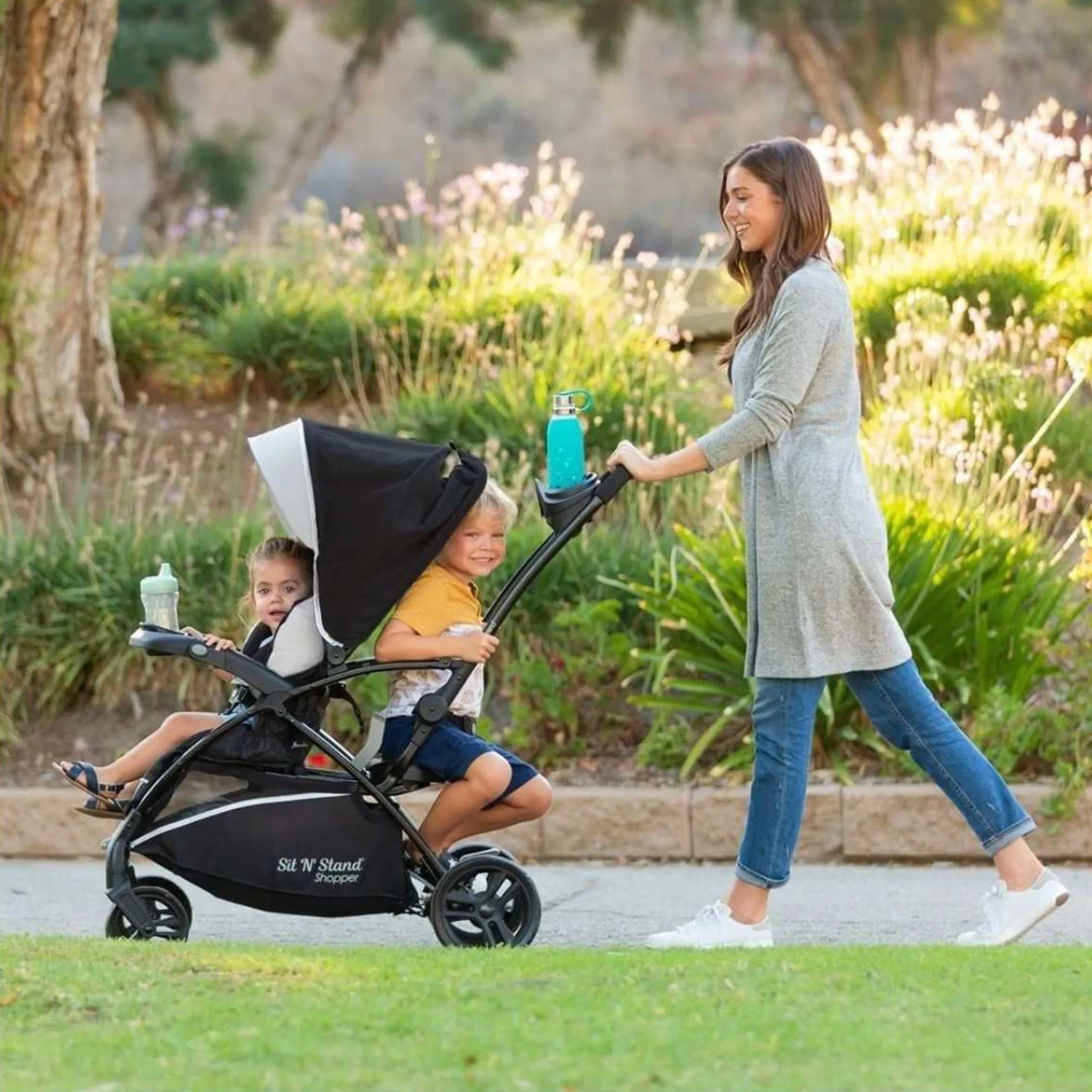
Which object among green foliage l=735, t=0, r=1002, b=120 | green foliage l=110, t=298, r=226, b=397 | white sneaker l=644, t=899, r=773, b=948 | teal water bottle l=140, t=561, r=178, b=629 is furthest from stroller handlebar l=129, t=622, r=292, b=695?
green foliage l=735, t=0, r=1002, b=120

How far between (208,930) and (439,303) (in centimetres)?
605

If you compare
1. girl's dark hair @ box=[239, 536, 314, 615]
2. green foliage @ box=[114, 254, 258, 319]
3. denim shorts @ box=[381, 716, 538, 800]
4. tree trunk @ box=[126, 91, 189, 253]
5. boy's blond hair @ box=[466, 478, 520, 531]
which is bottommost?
tree trunk @ box=[126, 91, 189, 253]

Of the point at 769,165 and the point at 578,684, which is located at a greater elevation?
the point at 769,165

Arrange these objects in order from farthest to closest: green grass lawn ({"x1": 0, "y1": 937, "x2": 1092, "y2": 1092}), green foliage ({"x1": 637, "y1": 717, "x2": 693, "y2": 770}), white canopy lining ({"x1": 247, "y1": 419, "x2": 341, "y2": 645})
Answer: green foliage ({"x1": 637, "y1": 717, "x2": 693, "y2": 770}) → white canopy lining ({"x1": 247, "y1": 419, "x2": 341, "y2": 645}) → green grass lawn ({"x1": 0, "y1": 937, "x2": 1092, "y2": 1092})

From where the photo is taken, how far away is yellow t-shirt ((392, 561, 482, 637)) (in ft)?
18.4

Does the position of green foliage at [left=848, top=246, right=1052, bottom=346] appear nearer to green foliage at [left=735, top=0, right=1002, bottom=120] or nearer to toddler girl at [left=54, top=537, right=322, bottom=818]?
toddler girl at [left=54, top=537, right=322, bottom=818]

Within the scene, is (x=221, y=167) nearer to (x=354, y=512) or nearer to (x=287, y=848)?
(x=354, y=512)

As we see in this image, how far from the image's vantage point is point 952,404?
10031 mm

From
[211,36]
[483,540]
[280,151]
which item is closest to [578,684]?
[483,540]

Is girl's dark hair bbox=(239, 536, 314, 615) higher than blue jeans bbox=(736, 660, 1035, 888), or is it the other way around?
girl's dark hair bbox=(239, 536, 314, 615)

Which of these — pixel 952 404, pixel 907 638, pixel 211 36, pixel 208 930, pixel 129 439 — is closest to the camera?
pixel 208 930

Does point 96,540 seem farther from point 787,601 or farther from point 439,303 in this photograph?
point 787,601

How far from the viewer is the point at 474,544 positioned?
18.5ft

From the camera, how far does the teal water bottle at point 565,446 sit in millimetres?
5496
